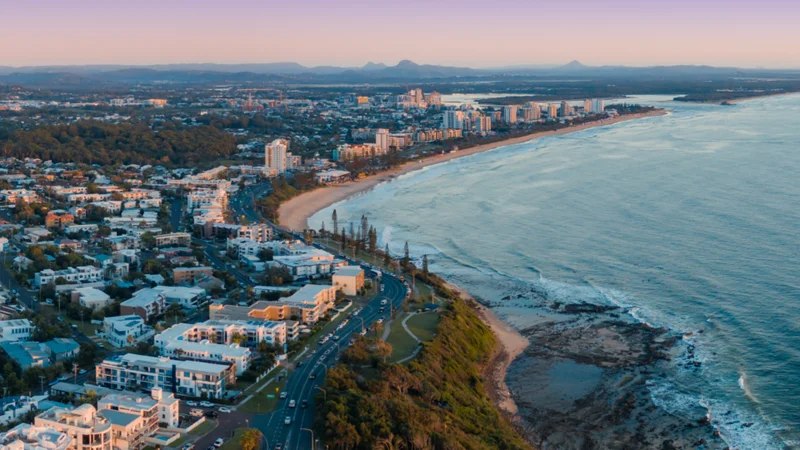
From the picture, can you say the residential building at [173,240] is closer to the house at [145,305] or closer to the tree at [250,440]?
the house at [145,305]

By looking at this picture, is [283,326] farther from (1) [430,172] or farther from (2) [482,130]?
(2) [482,130]

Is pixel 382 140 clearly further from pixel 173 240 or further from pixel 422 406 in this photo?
pixel 422 406

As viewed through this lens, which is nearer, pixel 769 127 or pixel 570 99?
pixel 769 127

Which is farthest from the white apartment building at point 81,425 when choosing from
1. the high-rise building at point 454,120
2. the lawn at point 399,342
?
the high-rise building at point 454,120

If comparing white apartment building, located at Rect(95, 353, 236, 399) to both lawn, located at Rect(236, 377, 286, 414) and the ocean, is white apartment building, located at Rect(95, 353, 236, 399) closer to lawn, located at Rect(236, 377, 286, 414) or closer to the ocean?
lawn, located at Rect(236, 377, 286, 414)

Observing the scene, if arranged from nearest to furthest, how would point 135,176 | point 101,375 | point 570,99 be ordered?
point 101,375
point 135,176
point 570,99

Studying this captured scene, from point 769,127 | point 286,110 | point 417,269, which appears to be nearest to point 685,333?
point 417,269

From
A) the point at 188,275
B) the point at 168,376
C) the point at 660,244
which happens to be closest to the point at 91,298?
the point at 188,275
